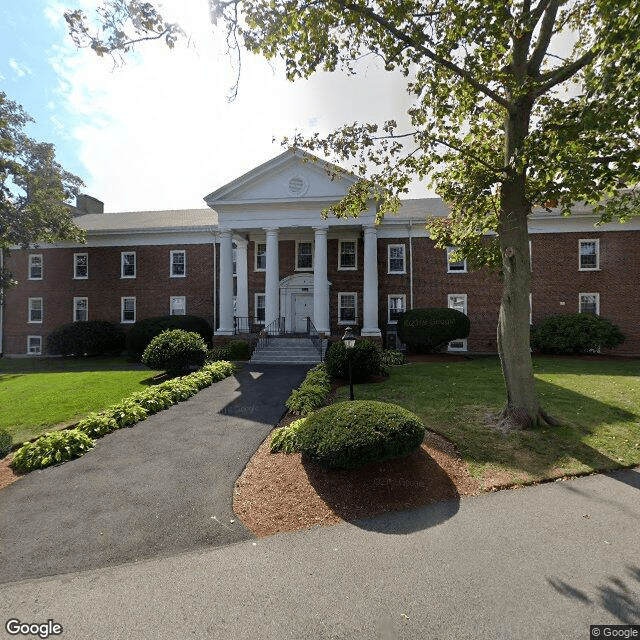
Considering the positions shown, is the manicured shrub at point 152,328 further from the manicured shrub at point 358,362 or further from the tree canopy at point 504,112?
the tree canopy at point 504,112

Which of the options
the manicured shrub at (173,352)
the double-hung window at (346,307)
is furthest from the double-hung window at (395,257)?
the manicured shrub at (173,352)

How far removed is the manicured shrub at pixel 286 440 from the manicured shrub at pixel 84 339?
20.3 m

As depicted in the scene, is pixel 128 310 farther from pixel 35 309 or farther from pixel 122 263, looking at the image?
pixel 35 309

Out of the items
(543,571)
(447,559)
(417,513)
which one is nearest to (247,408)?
(417,513)

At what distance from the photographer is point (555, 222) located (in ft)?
72.0

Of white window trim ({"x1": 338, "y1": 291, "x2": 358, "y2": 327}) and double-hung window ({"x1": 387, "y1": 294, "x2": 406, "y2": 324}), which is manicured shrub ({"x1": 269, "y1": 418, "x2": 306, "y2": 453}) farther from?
double-hung window ({"x1": 387, "y1": 294, "x2": 406, "y2": 324})

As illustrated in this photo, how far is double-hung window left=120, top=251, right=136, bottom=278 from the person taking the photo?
25.6 metres

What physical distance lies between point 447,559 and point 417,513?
40.0 inches

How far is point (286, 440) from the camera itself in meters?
7.17

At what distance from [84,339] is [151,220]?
33.1 feet

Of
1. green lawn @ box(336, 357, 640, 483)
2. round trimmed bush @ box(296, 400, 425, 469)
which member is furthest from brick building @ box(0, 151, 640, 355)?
round trimmed bush @ box(296, 400, 425, 469)

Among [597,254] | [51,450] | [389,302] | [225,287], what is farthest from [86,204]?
[597,254]

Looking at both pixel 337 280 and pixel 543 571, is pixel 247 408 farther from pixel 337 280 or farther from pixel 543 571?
pixel 337 280

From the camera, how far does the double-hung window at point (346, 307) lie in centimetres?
2336
